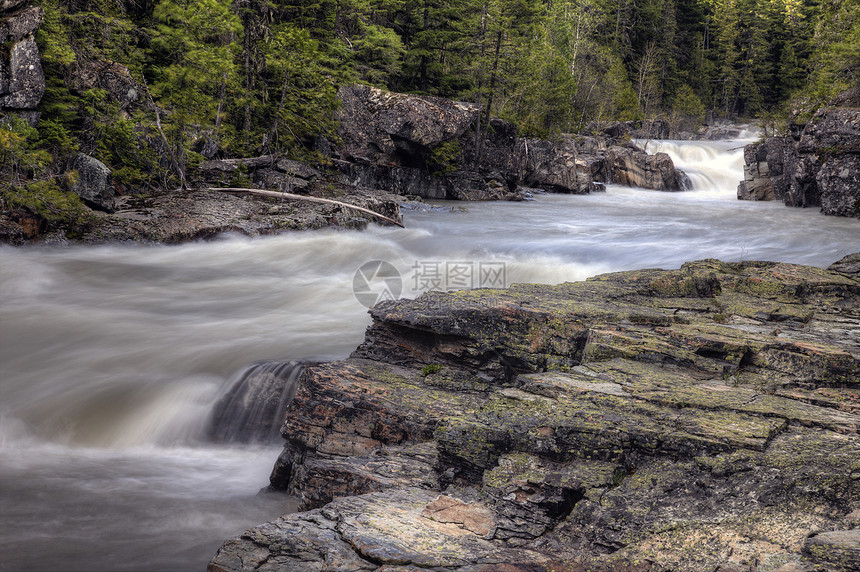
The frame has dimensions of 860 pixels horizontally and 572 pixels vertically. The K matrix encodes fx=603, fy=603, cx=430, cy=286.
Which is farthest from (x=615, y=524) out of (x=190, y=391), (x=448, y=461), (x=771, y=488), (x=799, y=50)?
(x=799, y=50)

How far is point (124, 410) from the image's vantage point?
720cm

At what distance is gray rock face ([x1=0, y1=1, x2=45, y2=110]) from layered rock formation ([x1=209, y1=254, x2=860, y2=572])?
1160cm

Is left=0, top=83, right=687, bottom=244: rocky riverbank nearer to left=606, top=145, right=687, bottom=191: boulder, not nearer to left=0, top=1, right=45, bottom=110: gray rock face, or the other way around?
left=606, top=145, right=687, bottom=191: boulder

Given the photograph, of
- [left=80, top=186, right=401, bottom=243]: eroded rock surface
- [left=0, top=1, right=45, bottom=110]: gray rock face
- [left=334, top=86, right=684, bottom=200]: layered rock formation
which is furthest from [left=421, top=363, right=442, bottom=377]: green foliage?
[left=334, top=86, right=684, bottom=200]: layered rock formation

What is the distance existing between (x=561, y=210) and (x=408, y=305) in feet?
57.8

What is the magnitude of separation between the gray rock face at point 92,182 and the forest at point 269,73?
419 millimetres

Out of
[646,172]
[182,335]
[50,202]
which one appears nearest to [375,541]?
[182,335]

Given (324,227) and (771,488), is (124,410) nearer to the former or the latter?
(771,488)

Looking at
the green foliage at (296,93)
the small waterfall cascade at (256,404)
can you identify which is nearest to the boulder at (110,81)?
the green foliage at (296,93)

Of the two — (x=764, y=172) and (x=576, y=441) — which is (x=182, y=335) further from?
(x=764, y=172)

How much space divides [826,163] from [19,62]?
22004 millimetres

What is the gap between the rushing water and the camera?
206 inches

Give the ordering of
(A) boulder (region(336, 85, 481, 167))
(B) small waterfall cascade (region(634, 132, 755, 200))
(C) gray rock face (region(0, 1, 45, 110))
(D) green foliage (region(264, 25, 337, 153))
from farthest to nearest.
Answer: (B) small waterfall cascade (region(634, 132, 755, 200)) → (A) boulder (region(336, 85, 481, 167)) → (D) green foliage (region(264, 25, 337, 153)) → (C) gray rock face (region(0, 1, 45, 110))

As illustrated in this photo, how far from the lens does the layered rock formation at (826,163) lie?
18.3 metres
